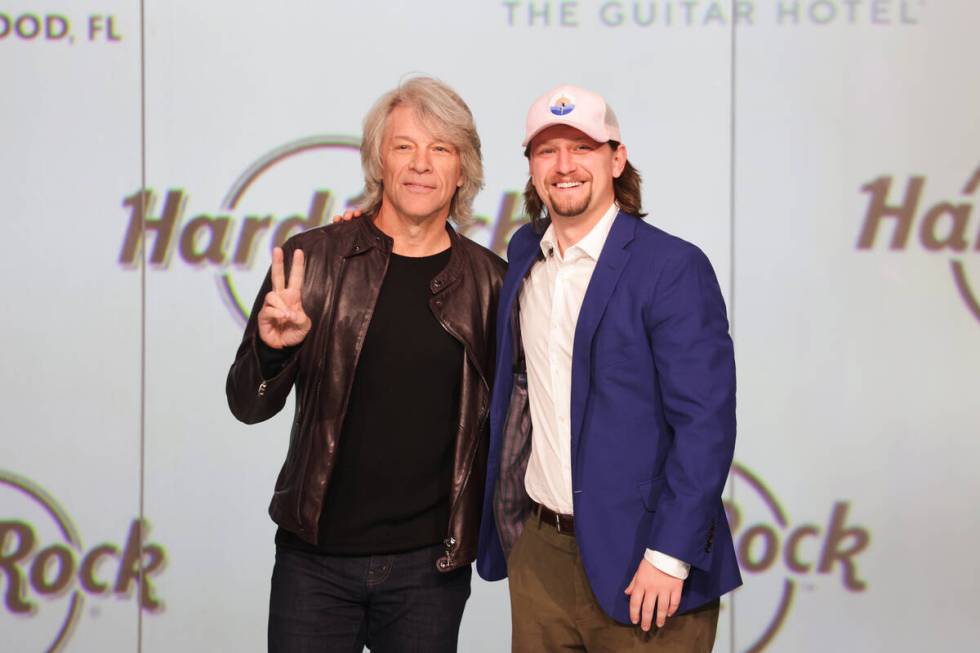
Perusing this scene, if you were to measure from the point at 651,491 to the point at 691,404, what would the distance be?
7.3 inches

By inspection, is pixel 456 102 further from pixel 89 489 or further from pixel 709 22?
pixel 89 489

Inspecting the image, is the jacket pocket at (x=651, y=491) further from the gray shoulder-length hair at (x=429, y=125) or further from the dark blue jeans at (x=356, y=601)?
the gray shoulder-length hair at (x=429, y=125)

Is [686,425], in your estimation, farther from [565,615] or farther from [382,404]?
[382,404]

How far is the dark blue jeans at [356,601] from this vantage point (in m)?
1.91

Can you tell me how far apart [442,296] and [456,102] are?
1.30ft

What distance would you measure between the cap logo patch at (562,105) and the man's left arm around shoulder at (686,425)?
0.35 metres

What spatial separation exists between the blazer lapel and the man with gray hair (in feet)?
0.86

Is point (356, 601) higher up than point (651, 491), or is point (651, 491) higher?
point (651, 491)

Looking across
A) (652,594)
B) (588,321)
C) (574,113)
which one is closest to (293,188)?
(574,113)

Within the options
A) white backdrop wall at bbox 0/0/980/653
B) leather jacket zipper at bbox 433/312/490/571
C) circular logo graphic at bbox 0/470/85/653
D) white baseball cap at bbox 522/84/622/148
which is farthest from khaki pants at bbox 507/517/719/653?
circular logo graphic at bbox 0/470/85/653

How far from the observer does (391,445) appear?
190 centimetres

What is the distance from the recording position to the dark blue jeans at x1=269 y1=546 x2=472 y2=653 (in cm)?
191

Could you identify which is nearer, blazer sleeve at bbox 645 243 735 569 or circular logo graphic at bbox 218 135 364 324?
blazer sleeve at bbox 645 243 735 569

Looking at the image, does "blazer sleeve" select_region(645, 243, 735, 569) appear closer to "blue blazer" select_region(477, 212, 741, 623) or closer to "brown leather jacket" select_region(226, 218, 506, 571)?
"blue blazer" select_region(477, 212, 741, 623)
